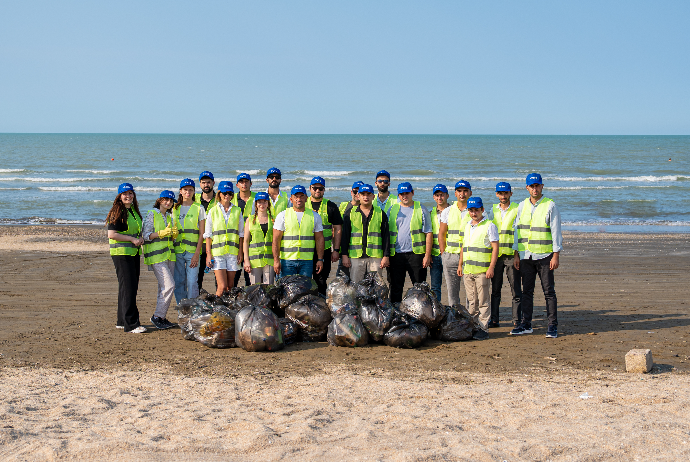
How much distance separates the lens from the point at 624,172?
148 ft

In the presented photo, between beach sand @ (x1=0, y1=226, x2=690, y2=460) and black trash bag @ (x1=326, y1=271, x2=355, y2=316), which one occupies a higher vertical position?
black trash bag @ (x1=326, y1=271, x2=355, y2=316)

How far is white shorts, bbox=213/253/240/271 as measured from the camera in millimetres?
7844

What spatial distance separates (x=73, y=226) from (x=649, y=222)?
18461mm

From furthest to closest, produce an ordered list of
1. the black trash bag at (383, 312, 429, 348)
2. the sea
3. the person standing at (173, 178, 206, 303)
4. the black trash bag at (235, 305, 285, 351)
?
the sea, the person standing at (173, 178, 206, 303), the black trash bag at (383, 312, 429, 348), the black trash bag at (235, 305, 285, 351)

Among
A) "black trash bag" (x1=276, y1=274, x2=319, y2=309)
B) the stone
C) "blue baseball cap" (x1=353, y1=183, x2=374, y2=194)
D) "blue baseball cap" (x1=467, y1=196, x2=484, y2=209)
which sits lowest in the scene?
the stone

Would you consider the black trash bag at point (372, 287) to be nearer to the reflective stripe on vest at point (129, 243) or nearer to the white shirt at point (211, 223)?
the white shirt at point (211, 223)

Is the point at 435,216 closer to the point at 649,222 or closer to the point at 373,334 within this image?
the point at 373,334

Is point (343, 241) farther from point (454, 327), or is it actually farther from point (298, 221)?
point (454, 327)

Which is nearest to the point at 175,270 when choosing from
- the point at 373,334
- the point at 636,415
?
the point at 373,334

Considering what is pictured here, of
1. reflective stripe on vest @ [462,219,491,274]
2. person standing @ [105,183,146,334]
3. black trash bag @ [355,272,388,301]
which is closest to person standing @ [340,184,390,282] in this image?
black trash bag @ [355,272,388,301]

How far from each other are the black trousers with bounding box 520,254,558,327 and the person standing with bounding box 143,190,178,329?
4.16m

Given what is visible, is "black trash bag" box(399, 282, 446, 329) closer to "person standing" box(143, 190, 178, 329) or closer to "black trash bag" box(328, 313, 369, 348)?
"black trash bag" box(328, 313, 369, 348)

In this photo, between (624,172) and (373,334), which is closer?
(373,334)

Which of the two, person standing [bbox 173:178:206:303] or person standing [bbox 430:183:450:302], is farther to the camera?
person standing [bbox 430:183:450:302]
